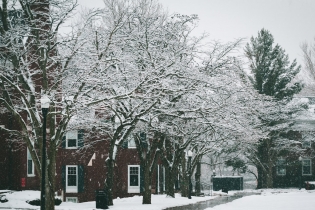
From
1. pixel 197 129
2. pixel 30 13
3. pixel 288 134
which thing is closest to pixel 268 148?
pixel 288 134

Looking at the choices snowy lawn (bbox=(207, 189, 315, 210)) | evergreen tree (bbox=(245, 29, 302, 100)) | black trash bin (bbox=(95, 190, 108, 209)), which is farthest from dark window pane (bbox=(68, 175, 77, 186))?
evergreen tree (bbox=(245, 29, 302, 100))

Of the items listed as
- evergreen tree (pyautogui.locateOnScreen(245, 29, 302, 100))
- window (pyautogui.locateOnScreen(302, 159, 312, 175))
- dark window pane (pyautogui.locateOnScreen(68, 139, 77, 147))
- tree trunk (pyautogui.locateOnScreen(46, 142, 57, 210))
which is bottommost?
window (pyautogui.locateOnScreen(302, 159, 312, 175))

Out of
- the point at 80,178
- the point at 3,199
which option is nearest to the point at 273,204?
the point at 3,199

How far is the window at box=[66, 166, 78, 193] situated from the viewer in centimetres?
3775

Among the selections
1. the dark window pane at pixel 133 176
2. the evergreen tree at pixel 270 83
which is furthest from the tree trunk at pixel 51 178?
the evergreen tree at pixel 270 83

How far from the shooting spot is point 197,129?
3152cm

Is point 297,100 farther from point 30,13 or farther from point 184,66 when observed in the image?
point 30,13

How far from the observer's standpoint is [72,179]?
125 feet

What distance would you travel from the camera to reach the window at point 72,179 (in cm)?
3775

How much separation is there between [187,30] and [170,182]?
1202cm

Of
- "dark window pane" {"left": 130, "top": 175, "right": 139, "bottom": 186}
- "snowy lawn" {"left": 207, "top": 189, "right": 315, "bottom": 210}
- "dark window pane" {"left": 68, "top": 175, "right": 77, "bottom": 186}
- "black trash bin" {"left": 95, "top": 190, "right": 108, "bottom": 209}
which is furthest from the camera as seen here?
"dark window pane" {"left": 130, "top": 175, "right": 139, "bottom": 186}

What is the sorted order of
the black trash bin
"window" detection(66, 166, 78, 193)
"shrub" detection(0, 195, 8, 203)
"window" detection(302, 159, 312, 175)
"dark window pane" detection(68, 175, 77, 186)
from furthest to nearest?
1. "window" detection(302, 159, 312, 175)
2. "dark window pane" detection(68, 175, 77, 186)
3. "window" detection(66, 166, 78, 193)
4. "shrub" detection(0, 195, 8, 203)
5. the black trash bin

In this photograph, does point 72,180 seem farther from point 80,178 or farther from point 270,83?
point 270,83

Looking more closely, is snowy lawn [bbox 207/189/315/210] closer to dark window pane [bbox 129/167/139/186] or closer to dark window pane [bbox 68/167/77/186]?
dark window pane [bbox 129/167/139/186]
